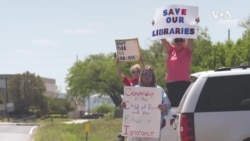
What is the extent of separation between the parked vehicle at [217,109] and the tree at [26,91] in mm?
99072

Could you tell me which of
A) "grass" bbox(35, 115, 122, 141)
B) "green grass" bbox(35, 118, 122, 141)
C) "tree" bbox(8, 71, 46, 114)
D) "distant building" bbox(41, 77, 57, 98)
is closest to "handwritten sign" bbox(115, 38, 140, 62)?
"grass" bbox(35, 115, 122, 141)

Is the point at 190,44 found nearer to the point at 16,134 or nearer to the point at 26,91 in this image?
the point at 16,134

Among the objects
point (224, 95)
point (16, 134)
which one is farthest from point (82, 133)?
point (224, 95)

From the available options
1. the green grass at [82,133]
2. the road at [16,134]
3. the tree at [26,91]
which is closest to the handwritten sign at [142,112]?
the green grass at [82,133]

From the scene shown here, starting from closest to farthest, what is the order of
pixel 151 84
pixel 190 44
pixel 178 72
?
pixel 151 84 → pixel 178 72 → pixel 190 44

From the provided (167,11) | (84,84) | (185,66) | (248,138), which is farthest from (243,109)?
(84,84)

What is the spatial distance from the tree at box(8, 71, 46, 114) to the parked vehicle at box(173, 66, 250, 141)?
325ft

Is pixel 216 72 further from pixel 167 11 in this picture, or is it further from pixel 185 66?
pixel 167 11

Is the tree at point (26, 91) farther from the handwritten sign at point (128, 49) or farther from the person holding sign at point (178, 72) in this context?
the person holding sign at point (178, 72)

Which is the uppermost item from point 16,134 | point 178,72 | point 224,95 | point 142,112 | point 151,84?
point 178,72

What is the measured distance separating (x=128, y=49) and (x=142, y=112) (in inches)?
124

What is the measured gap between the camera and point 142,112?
363 inches

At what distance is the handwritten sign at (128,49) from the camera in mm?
12117

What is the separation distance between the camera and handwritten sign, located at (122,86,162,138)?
909 cm
